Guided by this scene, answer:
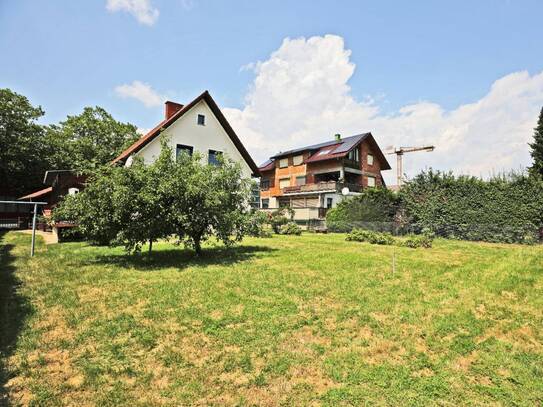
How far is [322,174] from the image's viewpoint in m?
40.4

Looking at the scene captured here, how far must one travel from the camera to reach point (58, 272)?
9758 millimetres

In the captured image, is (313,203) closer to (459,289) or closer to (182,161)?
(182,161)

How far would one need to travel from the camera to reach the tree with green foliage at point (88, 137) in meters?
37.1

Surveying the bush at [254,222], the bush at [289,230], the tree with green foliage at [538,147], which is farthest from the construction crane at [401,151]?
the bush at [254,222]

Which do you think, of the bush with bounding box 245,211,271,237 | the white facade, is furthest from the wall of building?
the bush with bounding box 245,211,271,237

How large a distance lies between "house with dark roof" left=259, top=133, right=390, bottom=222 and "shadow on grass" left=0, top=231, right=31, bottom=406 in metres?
27.4

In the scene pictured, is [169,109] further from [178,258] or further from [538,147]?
[538,147]

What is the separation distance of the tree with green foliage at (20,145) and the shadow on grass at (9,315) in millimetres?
30094

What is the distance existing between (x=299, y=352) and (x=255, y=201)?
885cm

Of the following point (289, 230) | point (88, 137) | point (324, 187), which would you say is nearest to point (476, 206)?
point (289, 230)

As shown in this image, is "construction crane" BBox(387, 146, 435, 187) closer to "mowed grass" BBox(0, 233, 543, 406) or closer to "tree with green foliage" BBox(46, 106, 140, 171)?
"tree with green foliage" BBox(46, 106, 140, 171)

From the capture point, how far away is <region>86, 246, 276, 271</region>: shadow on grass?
35.6 ft

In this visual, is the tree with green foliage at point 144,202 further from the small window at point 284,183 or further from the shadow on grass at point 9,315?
the small window at point 284,183

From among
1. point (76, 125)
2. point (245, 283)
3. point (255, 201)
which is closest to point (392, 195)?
point (255, 201)
